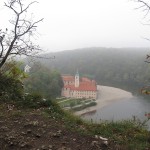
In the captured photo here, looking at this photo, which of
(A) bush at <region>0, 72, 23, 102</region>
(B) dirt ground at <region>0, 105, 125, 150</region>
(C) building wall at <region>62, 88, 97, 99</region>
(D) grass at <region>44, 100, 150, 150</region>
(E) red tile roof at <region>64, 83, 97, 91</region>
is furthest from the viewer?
(E) red tile roof at <region>64, 83, 97, 91</region>

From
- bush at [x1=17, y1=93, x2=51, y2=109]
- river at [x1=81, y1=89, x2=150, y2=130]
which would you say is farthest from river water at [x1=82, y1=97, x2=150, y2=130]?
bush at [x1=17, y1=93, x2=51, y2=109]

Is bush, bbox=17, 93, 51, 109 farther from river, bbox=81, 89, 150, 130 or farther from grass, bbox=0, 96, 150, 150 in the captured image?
river, bbox=81, 89, 150, 130

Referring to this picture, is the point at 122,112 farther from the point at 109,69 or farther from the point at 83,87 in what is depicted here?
the point at 109,69

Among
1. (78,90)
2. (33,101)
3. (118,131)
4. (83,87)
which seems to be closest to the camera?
(118,131)

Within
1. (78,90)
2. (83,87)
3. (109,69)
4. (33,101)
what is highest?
(33,101)

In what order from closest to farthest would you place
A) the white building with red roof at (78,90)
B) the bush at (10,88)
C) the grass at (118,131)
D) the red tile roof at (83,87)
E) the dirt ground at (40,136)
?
1. the dirt ground at (40,136)
2. the grass at (118,131)
3. the bush at (10,88)
4. the white building with red roof at (78,90)
5. the red tile roof at (83,87)

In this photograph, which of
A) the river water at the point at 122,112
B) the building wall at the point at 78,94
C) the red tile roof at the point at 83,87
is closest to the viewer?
the river water at the point at 122,112

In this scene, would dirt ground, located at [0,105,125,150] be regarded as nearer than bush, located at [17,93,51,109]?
Yes

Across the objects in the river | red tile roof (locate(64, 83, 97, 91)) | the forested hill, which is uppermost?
the forested hill

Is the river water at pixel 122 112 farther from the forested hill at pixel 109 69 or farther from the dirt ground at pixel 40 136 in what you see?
the forested hill at pixel 109 69

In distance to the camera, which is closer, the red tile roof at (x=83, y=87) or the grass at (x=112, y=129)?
the grass at (x=112, y=129)

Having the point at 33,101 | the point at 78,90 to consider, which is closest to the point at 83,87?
the point at 78,90

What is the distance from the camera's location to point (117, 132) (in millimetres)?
6141

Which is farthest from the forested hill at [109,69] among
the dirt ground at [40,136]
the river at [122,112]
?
the dirt ground at [40,136]
